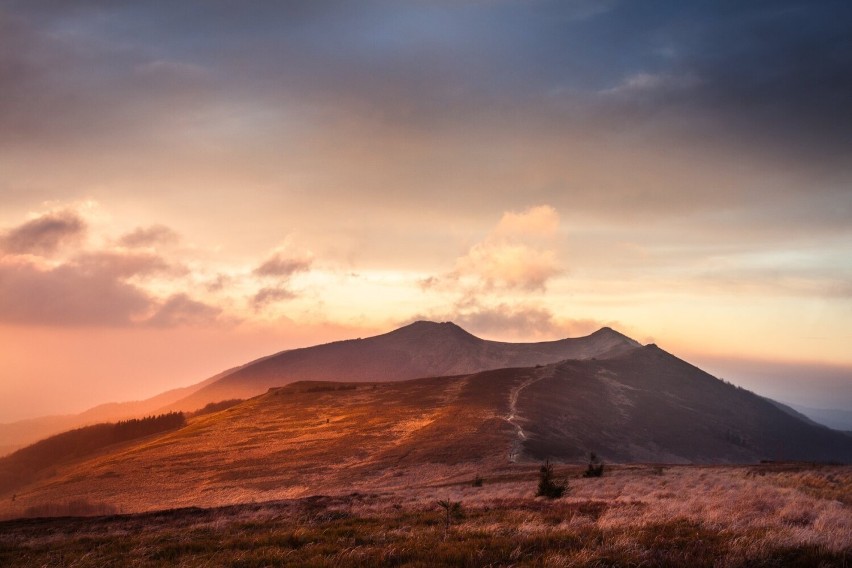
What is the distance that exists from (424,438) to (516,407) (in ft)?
105

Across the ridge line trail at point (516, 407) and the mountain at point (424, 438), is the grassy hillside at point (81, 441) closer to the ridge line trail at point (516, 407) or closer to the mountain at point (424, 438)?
the mountain at point (424, 438)

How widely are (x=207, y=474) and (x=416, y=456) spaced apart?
37.4m

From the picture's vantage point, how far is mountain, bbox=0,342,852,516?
75.8 meters

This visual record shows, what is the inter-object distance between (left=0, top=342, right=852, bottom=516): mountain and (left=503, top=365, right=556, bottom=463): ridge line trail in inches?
15.0

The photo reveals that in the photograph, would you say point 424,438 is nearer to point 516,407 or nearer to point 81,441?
point 516,407

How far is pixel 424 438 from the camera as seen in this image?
308ft

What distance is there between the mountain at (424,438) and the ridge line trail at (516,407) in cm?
38

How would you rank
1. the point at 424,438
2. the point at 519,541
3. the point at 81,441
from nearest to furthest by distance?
the point at 519,541, the point at 424,438, the point at 81,441

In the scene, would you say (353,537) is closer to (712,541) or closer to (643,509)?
(712,541)

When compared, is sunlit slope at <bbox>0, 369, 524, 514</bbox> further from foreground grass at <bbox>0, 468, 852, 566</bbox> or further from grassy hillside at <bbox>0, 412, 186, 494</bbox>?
foreground grass at <bbox>0, 468, 852, 566</bbox>

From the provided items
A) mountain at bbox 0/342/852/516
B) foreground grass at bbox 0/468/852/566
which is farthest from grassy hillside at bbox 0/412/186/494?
foreground grass at bbox 0/468/852/566

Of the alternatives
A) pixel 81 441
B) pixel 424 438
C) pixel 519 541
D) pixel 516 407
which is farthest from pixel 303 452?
pixel 81 441

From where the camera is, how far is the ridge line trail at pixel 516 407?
8022cm

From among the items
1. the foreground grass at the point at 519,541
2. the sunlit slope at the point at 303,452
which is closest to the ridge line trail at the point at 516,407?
the sunlit slope at the point at 303,452
